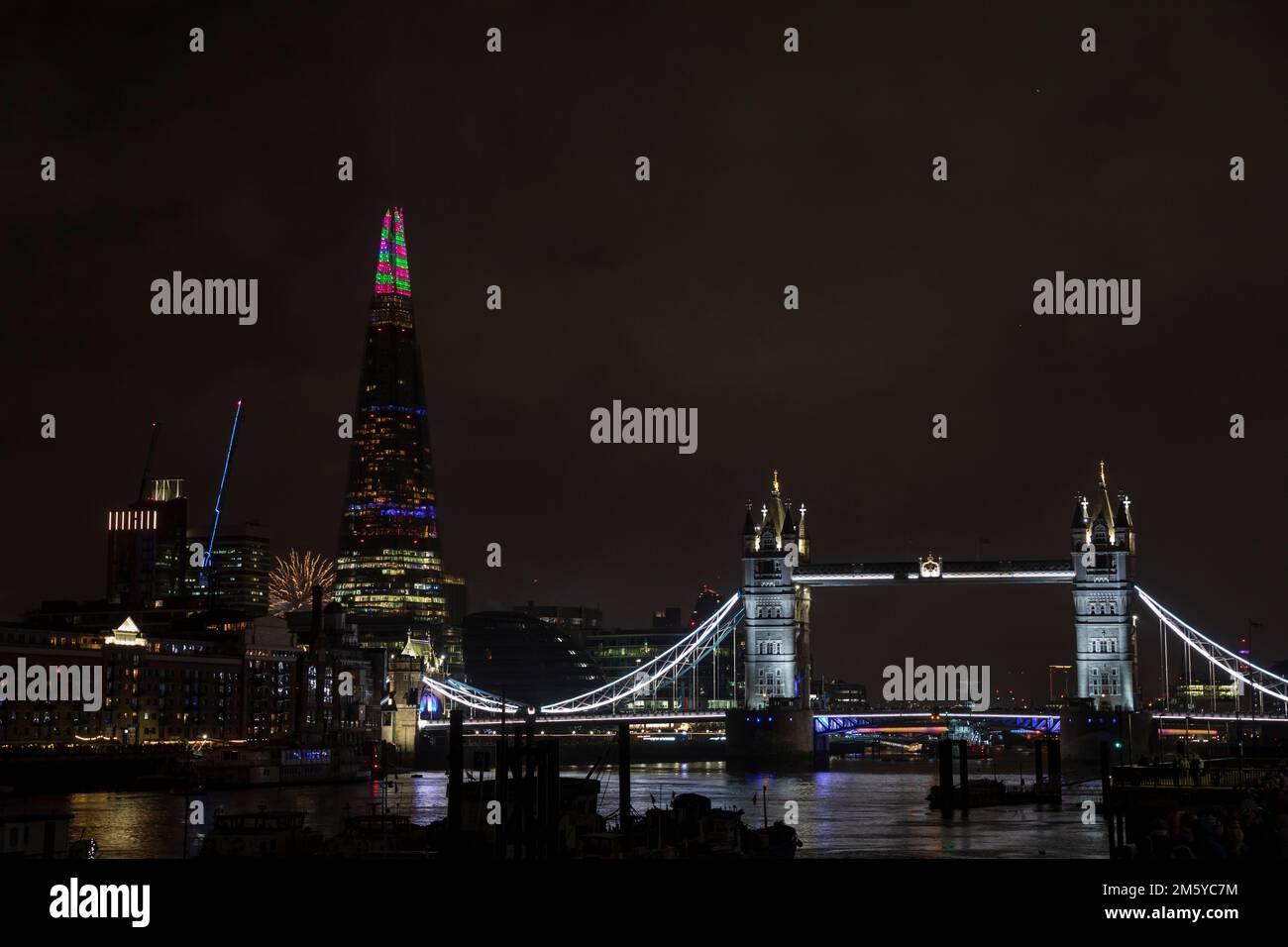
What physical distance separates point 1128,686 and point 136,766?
64.6 m

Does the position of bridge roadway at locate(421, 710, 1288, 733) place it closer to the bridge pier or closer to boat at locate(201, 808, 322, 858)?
the bridge pier

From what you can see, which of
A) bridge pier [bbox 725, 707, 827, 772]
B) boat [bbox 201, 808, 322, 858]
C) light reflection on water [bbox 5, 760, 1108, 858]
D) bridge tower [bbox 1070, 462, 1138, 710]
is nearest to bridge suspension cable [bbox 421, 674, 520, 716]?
light reflection on water [bbox 5, 760, 1108, 858]

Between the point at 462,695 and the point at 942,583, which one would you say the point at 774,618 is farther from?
the point at 462,695

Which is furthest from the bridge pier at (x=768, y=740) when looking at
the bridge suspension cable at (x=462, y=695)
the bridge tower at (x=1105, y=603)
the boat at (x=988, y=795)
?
the bridge suspension cable at (x=462, y=695)

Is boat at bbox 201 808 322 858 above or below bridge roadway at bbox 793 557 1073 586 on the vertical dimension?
below

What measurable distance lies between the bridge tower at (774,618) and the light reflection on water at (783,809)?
657cm

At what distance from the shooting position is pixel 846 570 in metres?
124

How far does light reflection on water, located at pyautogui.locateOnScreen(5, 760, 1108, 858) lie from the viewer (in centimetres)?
6400

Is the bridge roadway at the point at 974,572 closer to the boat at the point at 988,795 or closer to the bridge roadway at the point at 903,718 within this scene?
the bridge roadway at the point at 903,718

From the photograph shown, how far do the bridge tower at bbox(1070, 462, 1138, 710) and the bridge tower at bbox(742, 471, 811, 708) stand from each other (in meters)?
19.4
